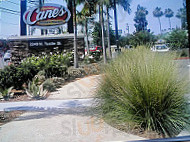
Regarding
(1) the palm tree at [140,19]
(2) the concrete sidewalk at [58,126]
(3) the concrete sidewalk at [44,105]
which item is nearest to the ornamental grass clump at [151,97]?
(2) the concrete sidewalk at [58,126]

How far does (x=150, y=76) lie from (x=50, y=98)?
350 cm

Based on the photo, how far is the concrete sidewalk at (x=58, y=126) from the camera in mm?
3033

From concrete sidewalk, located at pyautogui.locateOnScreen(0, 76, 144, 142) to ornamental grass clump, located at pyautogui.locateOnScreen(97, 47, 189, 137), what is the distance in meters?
0.33

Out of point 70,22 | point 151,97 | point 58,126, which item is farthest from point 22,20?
point 151,97

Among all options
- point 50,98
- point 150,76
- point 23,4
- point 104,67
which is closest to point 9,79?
point 50,98

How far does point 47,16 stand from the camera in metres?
6.34

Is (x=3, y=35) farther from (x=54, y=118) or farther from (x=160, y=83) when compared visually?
(x=160, y=83)

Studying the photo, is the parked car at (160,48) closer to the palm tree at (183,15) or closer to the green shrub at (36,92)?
the palm tree at (183,15)

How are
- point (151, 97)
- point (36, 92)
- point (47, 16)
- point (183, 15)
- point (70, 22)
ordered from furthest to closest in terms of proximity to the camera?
point (70, 22) < point (47, 16) < point (36, 92) < point (183, 15) < point (151, 97)

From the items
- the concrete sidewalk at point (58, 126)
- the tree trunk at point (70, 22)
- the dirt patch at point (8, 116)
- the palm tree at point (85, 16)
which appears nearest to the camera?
the concrete sidewalk at point (58, 126)

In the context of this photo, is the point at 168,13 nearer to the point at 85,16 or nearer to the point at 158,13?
the point at 158,13

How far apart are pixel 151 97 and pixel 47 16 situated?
186 inches

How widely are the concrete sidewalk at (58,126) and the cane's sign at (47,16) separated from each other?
7.70 feet

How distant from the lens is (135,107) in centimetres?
313
